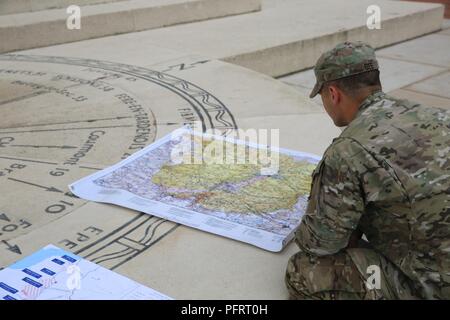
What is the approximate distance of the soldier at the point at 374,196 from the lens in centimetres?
143

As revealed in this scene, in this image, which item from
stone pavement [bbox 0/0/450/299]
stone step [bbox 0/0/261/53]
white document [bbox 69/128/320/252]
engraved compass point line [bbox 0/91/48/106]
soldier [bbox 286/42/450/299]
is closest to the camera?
soldier [bbox 286/42/450/299]

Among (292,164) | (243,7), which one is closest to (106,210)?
(292,164)

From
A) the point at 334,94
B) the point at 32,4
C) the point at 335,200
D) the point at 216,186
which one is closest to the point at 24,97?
the point at 216,186

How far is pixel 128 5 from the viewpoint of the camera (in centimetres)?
589

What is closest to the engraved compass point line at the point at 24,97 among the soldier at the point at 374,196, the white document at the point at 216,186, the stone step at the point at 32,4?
the white document at the point at 216,186

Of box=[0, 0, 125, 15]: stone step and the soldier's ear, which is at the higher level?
box=[0, 0, 125, 15]: stone step

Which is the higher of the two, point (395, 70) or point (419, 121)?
point (419, 121)

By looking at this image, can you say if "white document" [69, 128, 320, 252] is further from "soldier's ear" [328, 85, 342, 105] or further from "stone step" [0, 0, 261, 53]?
"stone step" [0, 0, 261, 53]

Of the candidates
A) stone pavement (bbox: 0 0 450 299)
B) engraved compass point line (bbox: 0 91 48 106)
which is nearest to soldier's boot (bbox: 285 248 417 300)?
stone pavement (bbox: 0 0 450 299)

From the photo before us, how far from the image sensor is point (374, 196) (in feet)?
4.74

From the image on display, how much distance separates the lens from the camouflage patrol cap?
1521mm
